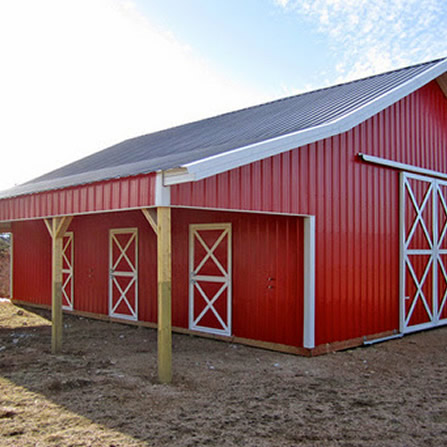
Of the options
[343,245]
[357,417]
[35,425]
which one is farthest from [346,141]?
[35,425]

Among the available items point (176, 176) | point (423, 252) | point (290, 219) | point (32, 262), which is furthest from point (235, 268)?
point (32, 262)

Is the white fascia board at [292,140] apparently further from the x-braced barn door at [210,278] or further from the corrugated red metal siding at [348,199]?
the x-braced barn door at [210,278]

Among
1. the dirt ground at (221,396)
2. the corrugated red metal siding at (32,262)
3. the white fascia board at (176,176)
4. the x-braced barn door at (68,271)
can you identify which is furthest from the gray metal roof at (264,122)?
the corrugated red metal siding at (32,262)

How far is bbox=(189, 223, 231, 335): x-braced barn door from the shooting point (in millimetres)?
8758

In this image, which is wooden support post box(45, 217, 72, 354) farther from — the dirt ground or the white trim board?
the white trim board

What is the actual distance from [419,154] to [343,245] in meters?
2.90

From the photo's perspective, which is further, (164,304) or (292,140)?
(292,140)

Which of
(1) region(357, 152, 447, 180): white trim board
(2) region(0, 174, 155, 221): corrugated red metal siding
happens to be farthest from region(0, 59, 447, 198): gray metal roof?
(1) region(357, 152, 447, 180): white trim board

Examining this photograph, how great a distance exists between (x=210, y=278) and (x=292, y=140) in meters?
3.09

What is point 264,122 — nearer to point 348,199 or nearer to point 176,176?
point 348,199

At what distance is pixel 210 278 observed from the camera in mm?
9047

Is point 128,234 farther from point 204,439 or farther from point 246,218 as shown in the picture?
point 204,439

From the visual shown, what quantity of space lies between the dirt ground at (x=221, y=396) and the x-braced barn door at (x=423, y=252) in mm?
1150

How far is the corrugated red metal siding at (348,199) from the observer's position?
268 inches
